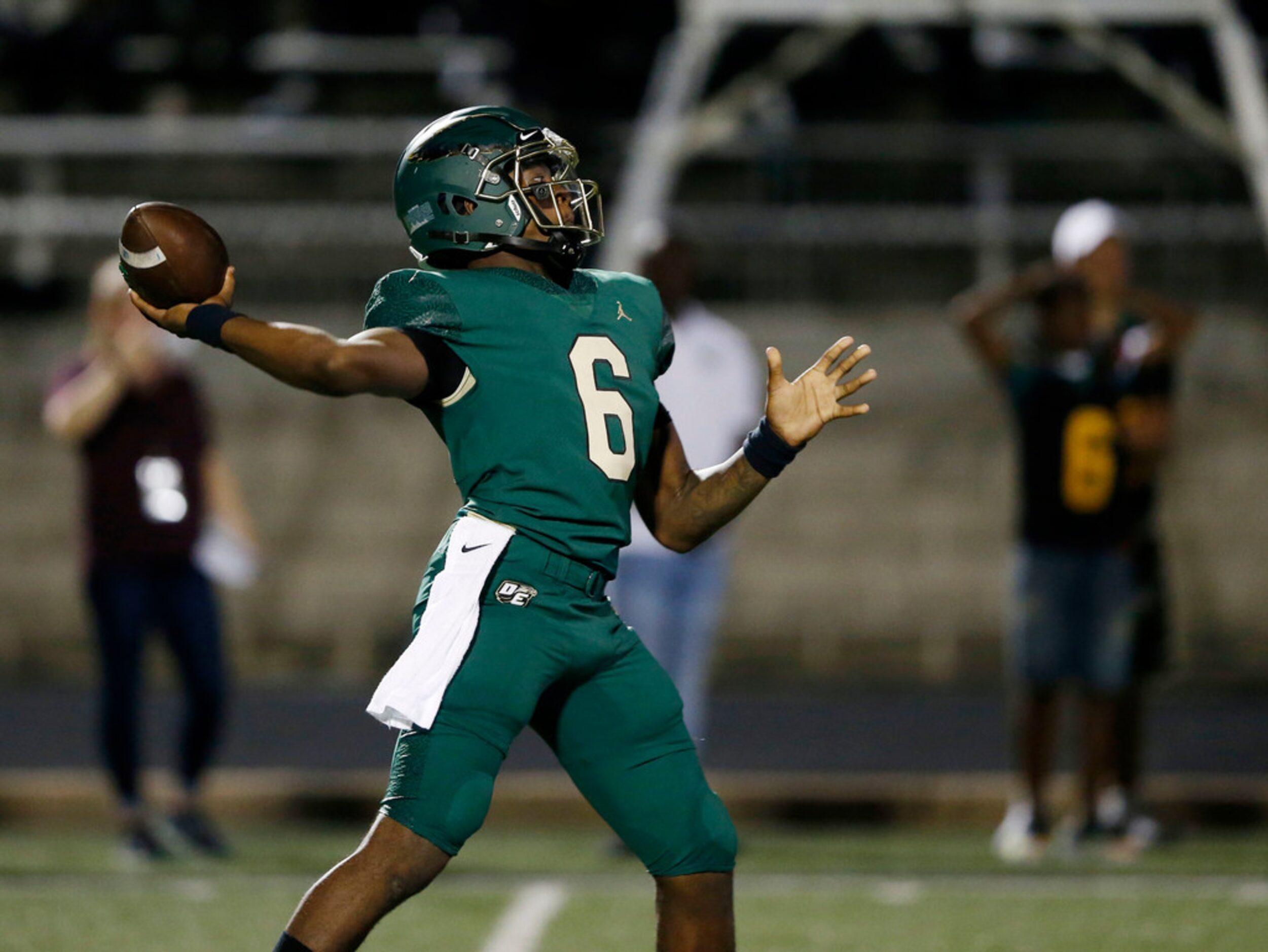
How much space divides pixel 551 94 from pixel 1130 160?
13.8ft

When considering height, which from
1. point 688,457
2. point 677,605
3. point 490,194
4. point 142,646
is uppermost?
point 490,194

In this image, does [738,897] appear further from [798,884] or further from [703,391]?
[703,391]

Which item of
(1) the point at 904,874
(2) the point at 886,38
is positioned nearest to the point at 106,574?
(1) the point at 904,874

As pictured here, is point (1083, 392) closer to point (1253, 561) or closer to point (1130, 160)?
point (1253, 561)

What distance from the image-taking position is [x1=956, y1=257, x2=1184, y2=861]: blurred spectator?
7.11 m

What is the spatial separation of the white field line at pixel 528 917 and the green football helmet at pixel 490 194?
2.28 meters

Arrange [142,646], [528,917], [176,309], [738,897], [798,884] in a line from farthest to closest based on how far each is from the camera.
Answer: [142,646] < [798,884] < [738,897] < [528,917] < [176,309]

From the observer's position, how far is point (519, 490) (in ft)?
12.6

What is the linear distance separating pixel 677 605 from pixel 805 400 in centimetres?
334

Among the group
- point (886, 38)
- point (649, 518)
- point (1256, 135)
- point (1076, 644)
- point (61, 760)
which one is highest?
point (886, 38)

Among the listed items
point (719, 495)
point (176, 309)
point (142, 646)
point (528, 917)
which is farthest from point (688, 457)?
point (176, 309)

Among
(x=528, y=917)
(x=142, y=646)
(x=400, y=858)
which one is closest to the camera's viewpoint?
(x=400, y=858)

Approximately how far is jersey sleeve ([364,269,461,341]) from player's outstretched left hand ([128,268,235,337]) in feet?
0.88

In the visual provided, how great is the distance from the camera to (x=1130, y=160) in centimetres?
1441
